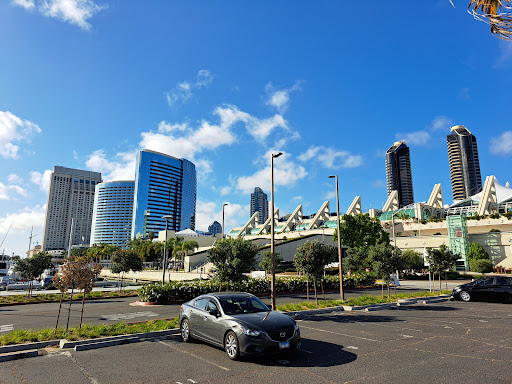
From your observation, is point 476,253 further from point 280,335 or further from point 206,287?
point 280,335

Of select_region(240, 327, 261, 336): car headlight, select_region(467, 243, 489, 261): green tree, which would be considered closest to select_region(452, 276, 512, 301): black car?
select_region(240, 327, 261, 336): car headlight

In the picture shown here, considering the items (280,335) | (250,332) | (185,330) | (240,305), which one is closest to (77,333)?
(185,330)

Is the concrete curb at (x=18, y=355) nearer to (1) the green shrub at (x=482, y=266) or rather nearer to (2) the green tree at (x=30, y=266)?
(2) the green tree at (x=30, y=266)

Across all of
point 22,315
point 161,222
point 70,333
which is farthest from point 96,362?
point 161,222

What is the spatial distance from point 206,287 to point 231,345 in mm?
14197

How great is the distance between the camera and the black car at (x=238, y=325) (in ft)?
24.0

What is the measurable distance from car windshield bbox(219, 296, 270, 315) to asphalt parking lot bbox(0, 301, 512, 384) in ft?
3.70

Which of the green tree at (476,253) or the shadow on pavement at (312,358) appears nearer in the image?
the shadow on pavement at (312,358)

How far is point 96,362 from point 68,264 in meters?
4.57

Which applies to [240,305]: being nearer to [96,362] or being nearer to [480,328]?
[96,362]

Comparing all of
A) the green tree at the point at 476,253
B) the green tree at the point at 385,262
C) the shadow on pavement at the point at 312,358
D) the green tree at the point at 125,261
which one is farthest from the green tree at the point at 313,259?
the green tree at the point at 476,253

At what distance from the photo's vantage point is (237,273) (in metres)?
16.7

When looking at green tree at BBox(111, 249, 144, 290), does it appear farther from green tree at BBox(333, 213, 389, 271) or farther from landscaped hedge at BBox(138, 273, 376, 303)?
green tree at BBox(333, 213, 389, 271)

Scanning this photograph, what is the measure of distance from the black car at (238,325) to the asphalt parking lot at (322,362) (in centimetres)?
36
